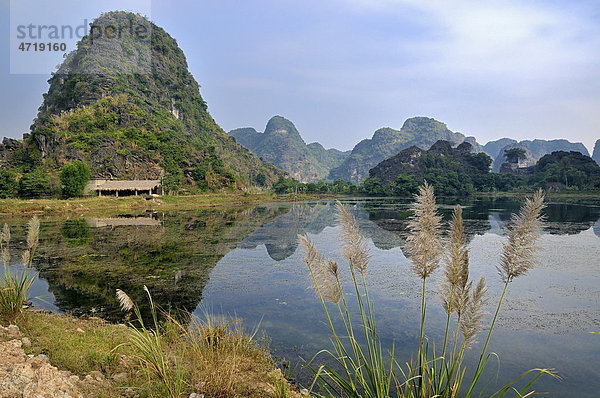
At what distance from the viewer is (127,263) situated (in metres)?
14.4

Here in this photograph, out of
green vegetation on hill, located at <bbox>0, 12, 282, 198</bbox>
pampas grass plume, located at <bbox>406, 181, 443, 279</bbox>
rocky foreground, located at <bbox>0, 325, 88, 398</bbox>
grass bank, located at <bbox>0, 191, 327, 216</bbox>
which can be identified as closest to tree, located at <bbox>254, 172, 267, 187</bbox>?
green vegetation on hill, located at <bbox>0, 12, 282, 198</bbox>

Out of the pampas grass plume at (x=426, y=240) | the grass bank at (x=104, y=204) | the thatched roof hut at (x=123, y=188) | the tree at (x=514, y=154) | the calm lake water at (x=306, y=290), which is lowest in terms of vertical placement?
the calm lake water at (x=306, y=290)

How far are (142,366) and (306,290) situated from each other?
5620 millimetres

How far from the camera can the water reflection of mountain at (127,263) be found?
10.1 metres

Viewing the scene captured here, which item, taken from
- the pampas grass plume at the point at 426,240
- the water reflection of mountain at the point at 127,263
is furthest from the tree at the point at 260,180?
the pampas grass plume at the point at 426,240

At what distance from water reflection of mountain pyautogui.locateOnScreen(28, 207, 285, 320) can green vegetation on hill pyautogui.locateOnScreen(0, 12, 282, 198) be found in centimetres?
3897

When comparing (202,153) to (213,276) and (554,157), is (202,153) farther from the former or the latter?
(554,157)

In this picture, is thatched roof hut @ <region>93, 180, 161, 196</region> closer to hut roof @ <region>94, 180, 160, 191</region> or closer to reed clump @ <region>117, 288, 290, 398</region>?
hut roof @ <region>94, 180, 160, 191</region>

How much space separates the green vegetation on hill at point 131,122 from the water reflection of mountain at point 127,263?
3897 centimetres

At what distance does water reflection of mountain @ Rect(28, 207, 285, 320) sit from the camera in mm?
10055

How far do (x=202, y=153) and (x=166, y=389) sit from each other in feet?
257

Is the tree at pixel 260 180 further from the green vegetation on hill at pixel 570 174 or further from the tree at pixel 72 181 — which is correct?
the green vegetation on hill at pixel 570 174

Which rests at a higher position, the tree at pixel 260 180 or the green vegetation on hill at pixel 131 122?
the green vegetation on hill at pixel 131 122

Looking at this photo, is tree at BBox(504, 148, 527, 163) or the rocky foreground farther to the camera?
tree at BBox(504, 148, 527, 163)
